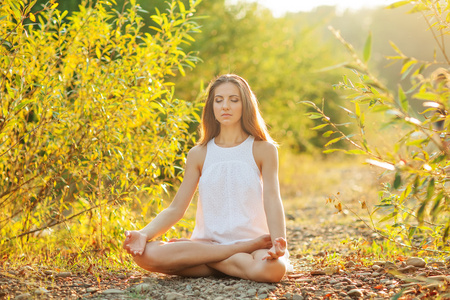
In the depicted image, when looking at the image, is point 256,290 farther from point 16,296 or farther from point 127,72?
point 127,72

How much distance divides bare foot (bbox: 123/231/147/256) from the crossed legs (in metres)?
0.04

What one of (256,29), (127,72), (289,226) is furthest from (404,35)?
(127,72)

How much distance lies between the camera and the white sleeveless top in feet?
10.9

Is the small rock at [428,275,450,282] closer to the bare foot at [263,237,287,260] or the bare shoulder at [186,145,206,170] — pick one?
the bare foot at [263,237,287,260]

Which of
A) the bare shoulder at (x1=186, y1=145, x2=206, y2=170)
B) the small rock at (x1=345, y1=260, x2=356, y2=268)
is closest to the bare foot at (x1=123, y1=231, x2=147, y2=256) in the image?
the bare shoulder at (x1=186, y1=145, x2=206, y2=170)

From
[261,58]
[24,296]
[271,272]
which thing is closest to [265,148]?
[271,272]

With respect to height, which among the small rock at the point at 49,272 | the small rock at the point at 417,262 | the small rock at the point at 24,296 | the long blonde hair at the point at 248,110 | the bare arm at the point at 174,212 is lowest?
the small rock at the point at 49,272

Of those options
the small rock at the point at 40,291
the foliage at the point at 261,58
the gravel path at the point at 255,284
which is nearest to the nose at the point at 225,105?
the gravel path at the point at 255,284

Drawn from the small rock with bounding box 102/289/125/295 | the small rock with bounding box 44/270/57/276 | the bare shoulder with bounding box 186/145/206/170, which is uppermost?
the bare shoulder with bounding box 186/145/206/170

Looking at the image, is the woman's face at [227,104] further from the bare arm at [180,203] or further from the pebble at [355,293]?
the pebble at [355,293]

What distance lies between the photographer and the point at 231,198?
337cm

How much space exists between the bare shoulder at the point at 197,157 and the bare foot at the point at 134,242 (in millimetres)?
681

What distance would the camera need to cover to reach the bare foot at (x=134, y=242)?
122 inches

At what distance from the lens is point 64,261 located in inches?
138
